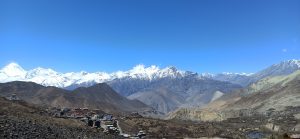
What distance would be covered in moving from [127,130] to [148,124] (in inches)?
816

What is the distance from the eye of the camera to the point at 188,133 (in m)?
147

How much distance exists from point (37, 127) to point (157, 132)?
7174 centimetres

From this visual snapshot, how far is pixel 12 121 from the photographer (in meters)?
68.5

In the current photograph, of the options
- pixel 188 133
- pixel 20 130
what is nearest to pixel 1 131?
pixel 20 130

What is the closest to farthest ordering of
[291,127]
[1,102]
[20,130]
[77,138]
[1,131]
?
[1,131]
[20,130]
[77,138]
[1,102]
[291,127]

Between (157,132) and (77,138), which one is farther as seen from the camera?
(157,132)

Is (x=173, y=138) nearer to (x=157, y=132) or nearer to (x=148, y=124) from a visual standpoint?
(x=157, y=132)

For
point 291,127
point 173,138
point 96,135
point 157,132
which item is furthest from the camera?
point 291,127

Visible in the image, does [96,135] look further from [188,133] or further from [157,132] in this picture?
[188,133]

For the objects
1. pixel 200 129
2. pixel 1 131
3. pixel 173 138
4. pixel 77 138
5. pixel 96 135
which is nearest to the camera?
pixel 1 131

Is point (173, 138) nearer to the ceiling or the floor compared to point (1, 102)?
nearer to the floor

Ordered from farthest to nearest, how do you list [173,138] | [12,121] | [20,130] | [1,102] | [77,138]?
[173,138], [1,102], [77,138], [12,121], [20,130]

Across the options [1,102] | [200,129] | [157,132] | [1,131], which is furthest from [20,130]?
[200,129]

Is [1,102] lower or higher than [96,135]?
higher
